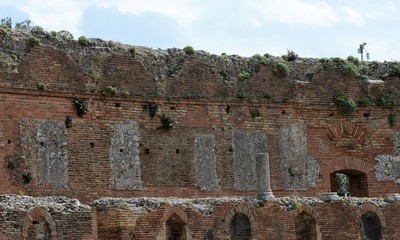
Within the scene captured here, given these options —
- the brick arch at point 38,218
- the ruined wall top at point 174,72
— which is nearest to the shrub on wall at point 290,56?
the ruined wall top at point 174,72

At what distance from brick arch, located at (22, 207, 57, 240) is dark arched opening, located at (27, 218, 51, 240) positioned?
0.09m

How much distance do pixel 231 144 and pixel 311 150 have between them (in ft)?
9.54

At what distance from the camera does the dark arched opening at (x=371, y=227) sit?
81.6 feet

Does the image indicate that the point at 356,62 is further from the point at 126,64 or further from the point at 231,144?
the point at 126,64

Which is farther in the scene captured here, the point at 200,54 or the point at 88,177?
the point at 200,54

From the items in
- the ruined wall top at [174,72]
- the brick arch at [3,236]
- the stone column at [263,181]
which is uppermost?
the ruined wall top at [174,72]

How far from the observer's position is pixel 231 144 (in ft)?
92.6

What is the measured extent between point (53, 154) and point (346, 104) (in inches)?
403

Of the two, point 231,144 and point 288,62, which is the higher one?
point 288,62

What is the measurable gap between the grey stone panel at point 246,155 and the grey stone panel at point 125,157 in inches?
129

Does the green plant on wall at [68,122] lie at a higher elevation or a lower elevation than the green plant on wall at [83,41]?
lower

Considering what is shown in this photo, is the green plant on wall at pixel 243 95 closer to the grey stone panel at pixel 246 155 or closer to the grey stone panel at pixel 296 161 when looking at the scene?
the grey stone panel at pixel 246 155

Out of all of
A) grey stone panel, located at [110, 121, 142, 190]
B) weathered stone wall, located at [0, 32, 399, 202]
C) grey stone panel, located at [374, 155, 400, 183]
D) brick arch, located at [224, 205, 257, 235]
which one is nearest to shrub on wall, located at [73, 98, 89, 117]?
weathered stone wall, located at [0, 32, 399, 202]

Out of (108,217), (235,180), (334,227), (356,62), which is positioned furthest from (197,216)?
(356,62)
